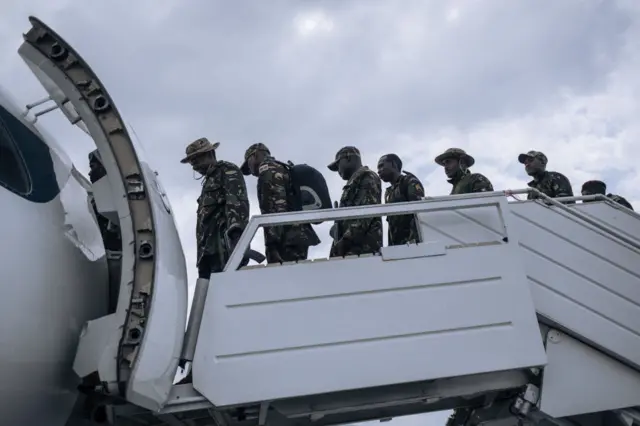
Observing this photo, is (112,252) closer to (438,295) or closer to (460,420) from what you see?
(438,295)

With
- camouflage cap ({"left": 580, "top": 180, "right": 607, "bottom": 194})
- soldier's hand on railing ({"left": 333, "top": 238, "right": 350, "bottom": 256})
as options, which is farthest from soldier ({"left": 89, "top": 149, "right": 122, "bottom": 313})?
camouflage cap ({"left": 580, "top": 180, "right": 607, "bottom": 194})

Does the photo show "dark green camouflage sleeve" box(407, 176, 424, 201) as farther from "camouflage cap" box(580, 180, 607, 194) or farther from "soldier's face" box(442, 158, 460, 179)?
"camouflage cap" box(580, 180, 607, 194)

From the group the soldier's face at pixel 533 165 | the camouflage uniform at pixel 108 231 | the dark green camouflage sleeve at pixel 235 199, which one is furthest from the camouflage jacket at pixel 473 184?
the camouflage uniform at pixel 108 231

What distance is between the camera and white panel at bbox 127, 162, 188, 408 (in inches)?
149

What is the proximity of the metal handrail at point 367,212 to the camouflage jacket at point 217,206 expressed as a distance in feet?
2.73

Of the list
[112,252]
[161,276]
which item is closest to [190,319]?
[161,276]

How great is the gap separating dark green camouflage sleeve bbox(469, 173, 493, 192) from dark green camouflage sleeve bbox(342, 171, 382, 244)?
35.7 inches

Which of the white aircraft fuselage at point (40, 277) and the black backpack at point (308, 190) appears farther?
the black backpack at point (308, 190)

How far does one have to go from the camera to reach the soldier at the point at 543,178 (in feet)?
22.7

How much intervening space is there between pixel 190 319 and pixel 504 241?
211cm

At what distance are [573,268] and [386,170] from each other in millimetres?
2053

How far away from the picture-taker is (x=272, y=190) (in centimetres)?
567

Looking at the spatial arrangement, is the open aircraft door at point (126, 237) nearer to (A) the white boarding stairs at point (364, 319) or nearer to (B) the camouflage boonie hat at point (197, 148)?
(A) the white boarding stairs at point (364, 319)

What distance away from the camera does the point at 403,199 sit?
20.5 ft
